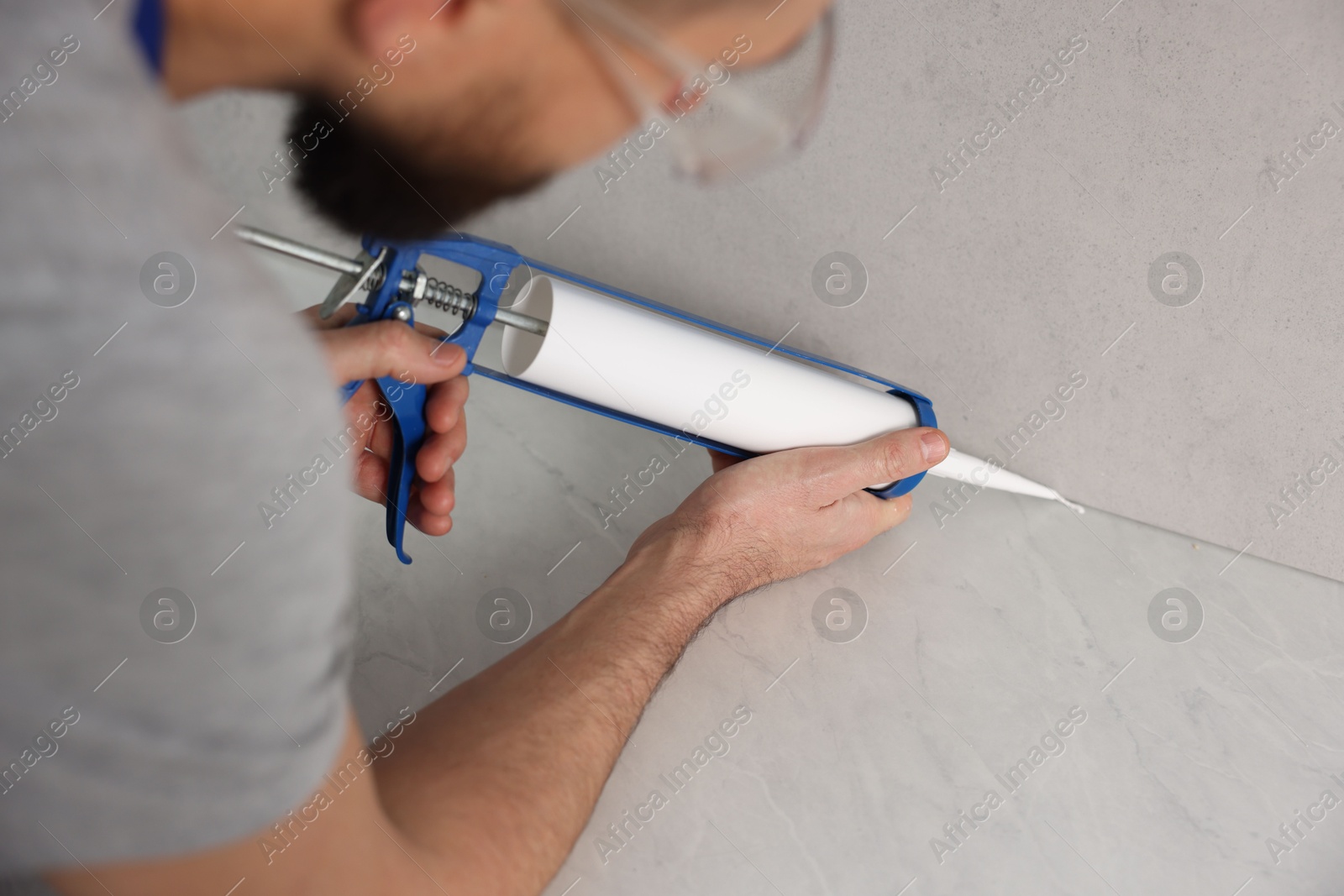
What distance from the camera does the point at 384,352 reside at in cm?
85

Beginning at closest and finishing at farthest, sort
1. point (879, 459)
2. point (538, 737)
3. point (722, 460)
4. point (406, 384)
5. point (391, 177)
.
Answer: point (391, 177)
point (538, 737)
point (406, 384)
point (879, 459)
point (722, 460)

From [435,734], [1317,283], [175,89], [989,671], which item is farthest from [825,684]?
[175,89]

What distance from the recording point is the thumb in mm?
830

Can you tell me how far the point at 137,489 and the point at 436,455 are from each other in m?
0.61

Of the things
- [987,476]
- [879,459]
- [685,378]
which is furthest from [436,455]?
[987,476]

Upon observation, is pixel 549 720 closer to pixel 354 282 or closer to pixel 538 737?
pixel 538 737

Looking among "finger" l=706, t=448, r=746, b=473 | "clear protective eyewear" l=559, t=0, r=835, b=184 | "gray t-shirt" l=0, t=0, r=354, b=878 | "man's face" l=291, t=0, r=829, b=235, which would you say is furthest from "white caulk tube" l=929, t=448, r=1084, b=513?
"gray t-shirt" l=0, t=0, r=354, b=878

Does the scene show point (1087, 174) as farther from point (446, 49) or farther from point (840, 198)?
point (446, 49)

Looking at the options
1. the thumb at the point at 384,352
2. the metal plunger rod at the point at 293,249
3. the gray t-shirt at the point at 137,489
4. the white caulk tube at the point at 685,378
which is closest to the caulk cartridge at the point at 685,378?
the white caulk tube at the point at 685,378

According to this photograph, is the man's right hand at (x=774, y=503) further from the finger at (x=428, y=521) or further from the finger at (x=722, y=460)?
the finger at (x=428, y=521)

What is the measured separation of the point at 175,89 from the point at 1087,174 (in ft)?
3.20

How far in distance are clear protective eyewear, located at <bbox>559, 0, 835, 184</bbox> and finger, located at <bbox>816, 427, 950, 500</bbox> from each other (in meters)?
0.40

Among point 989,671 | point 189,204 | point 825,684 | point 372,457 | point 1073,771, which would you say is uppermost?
point 372,457

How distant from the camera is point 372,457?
1119mm
